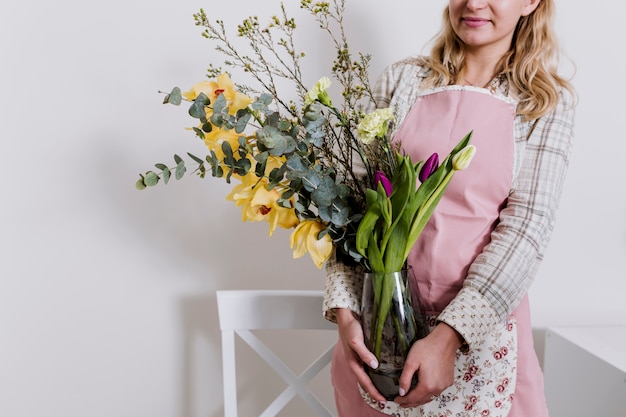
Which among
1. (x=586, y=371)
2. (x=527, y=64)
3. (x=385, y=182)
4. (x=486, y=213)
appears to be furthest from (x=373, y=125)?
(x=586, y=371)

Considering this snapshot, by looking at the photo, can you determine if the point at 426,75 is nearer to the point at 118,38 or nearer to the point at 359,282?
the point at 359,282

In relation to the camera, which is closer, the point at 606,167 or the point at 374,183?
the point at 374,183

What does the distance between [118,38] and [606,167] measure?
1.03 meters

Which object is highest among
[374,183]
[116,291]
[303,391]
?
[374,183]

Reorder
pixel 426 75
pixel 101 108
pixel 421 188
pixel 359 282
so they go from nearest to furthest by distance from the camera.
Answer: pixel 421 188
pixel 359 282
pixel 426 75
pixel 101 108

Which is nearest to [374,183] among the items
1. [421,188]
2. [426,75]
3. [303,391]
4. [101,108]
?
[421,188]

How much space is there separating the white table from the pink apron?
0.29 m

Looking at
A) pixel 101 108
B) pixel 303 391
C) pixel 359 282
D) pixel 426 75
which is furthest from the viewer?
pixel 101 108

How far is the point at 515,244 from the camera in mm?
976

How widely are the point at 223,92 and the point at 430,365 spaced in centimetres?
43

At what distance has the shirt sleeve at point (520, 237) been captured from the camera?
0.93 m

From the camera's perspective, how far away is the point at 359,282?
1022mm

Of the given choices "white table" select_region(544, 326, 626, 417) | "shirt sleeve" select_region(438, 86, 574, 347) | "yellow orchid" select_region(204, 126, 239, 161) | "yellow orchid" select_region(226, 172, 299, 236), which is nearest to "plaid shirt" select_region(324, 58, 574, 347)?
"shirt sleeve" select_region(438, 86, 574, 347)

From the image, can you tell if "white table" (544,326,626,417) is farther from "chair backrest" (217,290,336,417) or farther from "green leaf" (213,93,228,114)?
"green leaf" (213,93,228,114)
